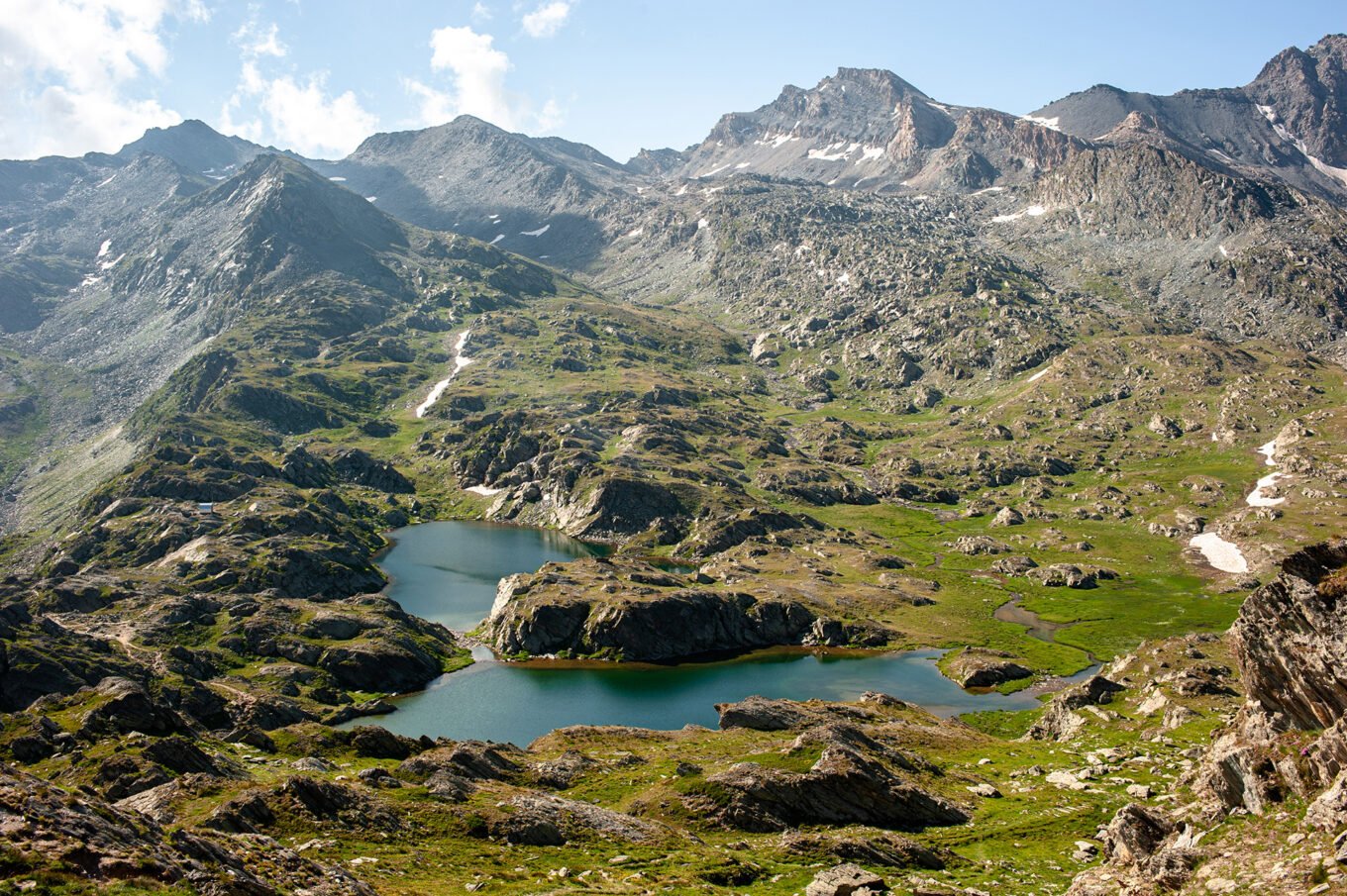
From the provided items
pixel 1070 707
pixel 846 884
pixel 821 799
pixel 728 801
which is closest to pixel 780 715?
pixel 821 799

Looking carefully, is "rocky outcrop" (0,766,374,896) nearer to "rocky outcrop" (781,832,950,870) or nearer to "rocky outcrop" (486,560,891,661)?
"rocky outcrop" (781,832,950,870)

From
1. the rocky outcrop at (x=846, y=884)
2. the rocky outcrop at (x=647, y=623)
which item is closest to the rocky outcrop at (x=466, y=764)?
the rocky outcrop at (x=846, y=884)

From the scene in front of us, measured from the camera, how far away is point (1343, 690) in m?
41.2

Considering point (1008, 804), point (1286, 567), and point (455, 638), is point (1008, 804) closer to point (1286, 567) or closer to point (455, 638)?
point (1286, 567)

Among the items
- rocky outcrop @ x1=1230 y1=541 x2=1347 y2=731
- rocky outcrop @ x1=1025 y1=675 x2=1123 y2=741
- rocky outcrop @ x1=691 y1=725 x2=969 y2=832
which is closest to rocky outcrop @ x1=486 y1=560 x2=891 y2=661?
rocky outcrop @ x1=1025 y1=675 x2=1123 y2=741

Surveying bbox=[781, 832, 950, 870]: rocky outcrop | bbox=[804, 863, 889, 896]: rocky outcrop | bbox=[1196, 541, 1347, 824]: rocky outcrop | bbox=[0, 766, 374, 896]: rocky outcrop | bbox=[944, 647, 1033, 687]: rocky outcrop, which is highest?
bbox=[1196, 541, 1347, 824]: rocky outcrop

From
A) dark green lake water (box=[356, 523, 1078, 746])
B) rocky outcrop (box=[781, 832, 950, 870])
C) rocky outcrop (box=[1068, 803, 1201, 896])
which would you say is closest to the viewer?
rocky outcrop (box=[1068, 803, 1201, 896])

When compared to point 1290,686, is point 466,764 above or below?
below

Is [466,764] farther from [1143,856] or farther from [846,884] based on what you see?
[1143,856]

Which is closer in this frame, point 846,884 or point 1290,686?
point 1290,686

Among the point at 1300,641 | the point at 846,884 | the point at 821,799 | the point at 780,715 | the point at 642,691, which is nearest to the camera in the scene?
the point at 1300,641

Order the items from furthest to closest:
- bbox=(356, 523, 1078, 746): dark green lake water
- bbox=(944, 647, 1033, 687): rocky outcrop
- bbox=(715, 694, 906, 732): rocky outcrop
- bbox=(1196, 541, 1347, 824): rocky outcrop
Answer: bbox=(944, 647, 1033, 687): rocky outcrop
bbox=(356, 523, 1078, 746): dark green lake water
bbox=(715, 694, 906, 732): rocky outcrop
bbox=(1196, 541, 1347, 824): rocky outcrop

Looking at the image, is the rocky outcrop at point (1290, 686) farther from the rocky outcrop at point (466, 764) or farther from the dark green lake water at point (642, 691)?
the dark green lake water at point (642, 691)

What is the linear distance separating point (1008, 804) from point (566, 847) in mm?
35759
